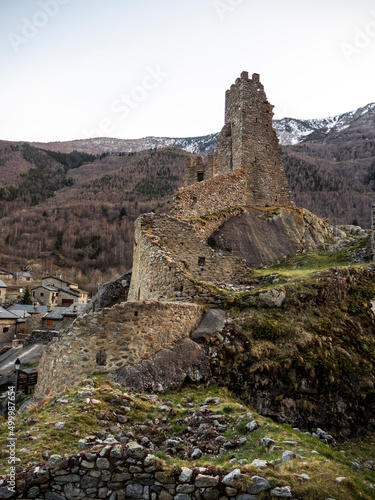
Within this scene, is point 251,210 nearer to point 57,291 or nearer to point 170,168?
point 57,291

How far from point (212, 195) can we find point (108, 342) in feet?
42.3

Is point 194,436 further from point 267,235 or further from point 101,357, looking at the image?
point 267,235

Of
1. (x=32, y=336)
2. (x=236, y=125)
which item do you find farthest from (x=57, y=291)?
(x=236, y=125)

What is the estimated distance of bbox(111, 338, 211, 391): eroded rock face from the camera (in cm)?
995

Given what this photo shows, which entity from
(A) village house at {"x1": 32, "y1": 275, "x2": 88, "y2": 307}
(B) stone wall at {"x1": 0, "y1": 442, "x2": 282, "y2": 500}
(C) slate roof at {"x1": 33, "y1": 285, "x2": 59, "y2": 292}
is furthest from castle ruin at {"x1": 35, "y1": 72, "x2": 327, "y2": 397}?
(C) slate roof at {"x1": 33, "y1": 285, "x2": 59, "y2": 292}

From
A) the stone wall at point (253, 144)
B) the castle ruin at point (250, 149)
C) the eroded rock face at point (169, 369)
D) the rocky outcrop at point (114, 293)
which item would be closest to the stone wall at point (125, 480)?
the eroded rock face at point (169, 369)

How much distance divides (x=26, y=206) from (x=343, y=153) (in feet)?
527

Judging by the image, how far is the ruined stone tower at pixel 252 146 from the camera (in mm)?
24516

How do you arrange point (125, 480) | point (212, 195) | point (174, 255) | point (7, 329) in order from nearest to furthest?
point (125, 480), point (174, 255), point (212, 195), point (7, 329)

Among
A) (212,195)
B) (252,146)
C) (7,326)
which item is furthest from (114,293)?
(7,326)

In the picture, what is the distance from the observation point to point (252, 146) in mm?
24766

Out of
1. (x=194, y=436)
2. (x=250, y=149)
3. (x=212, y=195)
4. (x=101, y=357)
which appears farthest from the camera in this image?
(x=250, y=149)

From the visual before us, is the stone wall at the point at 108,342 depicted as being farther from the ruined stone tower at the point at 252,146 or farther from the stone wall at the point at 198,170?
the stone wall at the point at 198,170

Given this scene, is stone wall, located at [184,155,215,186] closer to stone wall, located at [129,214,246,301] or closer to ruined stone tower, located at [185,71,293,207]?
ruined stone tower, located at [185,71,293,207]
